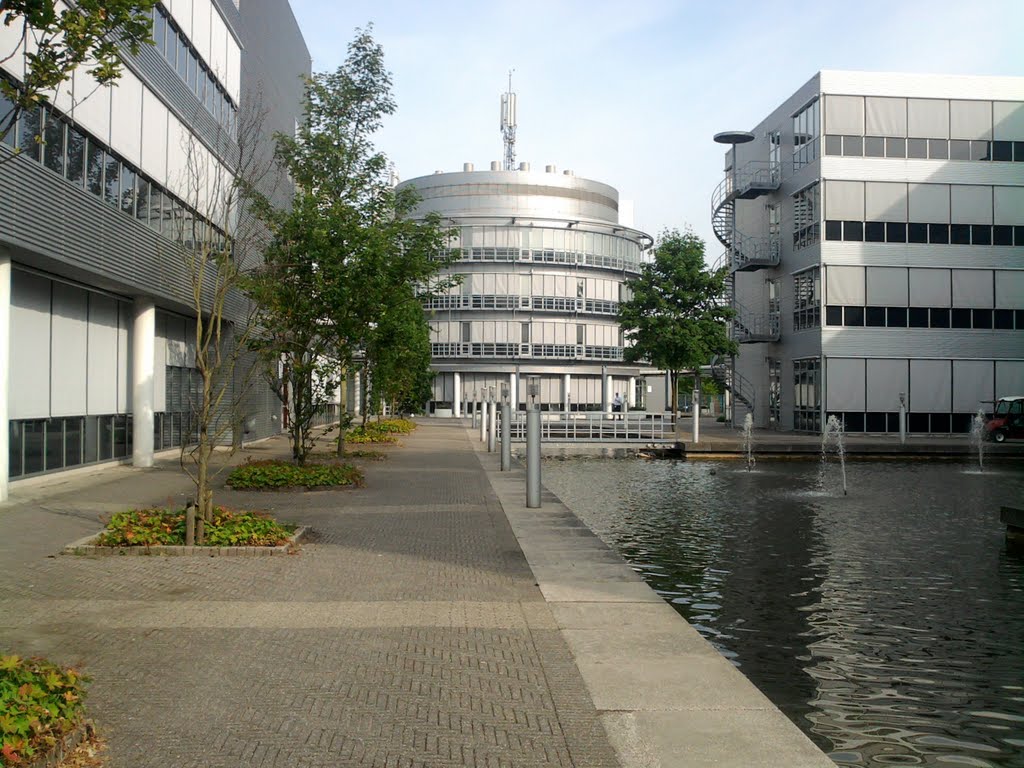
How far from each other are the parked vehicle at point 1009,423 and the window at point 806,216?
10763 mm

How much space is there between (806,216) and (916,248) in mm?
5040

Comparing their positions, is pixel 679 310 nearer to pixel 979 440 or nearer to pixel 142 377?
pixel 979 440

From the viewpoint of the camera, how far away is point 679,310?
5094 centimetres

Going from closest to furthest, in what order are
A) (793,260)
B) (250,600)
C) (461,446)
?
(250,600), (461,446), (793,260)

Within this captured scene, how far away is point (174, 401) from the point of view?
29594 millimetres

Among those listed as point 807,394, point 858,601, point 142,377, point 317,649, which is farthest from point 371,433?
point 317,649

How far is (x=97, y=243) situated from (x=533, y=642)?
15512 mm

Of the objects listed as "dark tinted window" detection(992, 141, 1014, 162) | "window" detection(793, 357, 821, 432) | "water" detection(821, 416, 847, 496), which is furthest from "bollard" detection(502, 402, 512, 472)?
"dark tinted window" detection(992, 141, 1014, 162)

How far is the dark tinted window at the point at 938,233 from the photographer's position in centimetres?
4506

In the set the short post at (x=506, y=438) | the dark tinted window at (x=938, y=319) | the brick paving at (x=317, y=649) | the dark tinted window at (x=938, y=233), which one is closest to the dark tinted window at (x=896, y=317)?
the dark tinted window at (x=938, y=319)

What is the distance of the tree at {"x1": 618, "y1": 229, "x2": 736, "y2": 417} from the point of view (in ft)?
163

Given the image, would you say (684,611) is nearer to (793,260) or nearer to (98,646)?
(98,646)

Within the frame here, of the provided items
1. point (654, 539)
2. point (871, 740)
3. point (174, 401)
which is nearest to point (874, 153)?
point (174, 401)

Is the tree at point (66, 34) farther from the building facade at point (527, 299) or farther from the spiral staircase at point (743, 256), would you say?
the building facade at point (527, 299)
